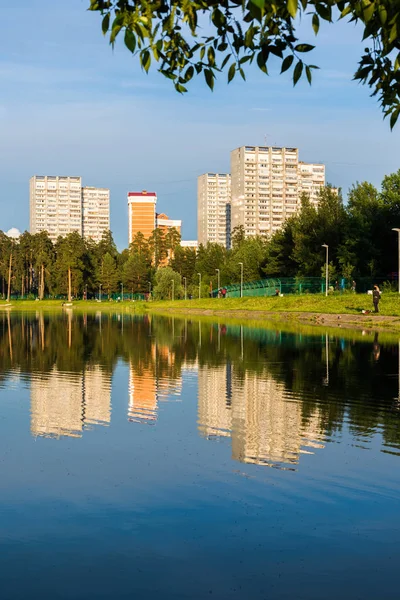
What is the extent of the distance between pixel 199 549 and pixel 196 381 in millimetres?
11439

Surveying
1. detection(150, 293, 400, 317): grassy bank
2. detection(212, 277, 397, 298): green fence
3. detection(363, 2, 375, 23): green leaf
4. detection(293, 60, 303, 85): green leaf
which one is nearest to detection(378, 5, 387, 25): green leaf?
detection(363, 2, 375, 23): green leaf

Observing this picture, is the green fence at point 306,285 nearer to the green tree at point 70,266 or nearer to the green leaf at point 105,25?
the green leaf at point 105,25

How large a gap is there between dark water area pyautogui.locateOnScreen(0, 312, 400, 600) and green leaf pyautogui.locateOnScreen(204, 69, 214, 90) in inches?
156

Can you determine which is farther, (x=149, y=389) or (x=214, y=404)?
(x=149, y=389)

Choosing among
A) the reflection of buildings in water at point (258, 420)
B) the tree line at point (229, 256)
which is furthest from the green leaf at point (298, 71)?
the tree line at point (229, 256)

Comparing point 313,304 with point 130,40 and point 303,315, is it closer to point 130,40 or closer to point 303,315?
point 303,315

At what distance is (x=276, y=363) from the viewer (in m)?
22.0

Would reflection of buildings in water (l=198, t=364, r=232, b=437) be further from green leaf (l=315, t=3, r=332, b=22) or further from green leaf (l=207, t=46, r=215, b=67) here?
green leaf (l=315, t=3, r=332, b=22)

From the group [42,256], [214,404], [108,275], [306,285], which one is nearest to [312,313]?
[306,285]

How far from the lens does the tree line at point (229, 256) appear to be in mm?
67875

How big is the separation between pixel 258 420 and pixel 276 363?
995 centimetres

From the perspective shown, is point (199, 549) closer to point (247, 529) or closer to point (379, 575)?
point (247, 529)

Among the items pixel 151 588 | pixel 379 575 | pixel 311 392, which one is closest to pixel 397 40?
pixel 379 575

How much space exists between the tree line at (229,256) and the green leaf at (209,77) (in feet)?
206
